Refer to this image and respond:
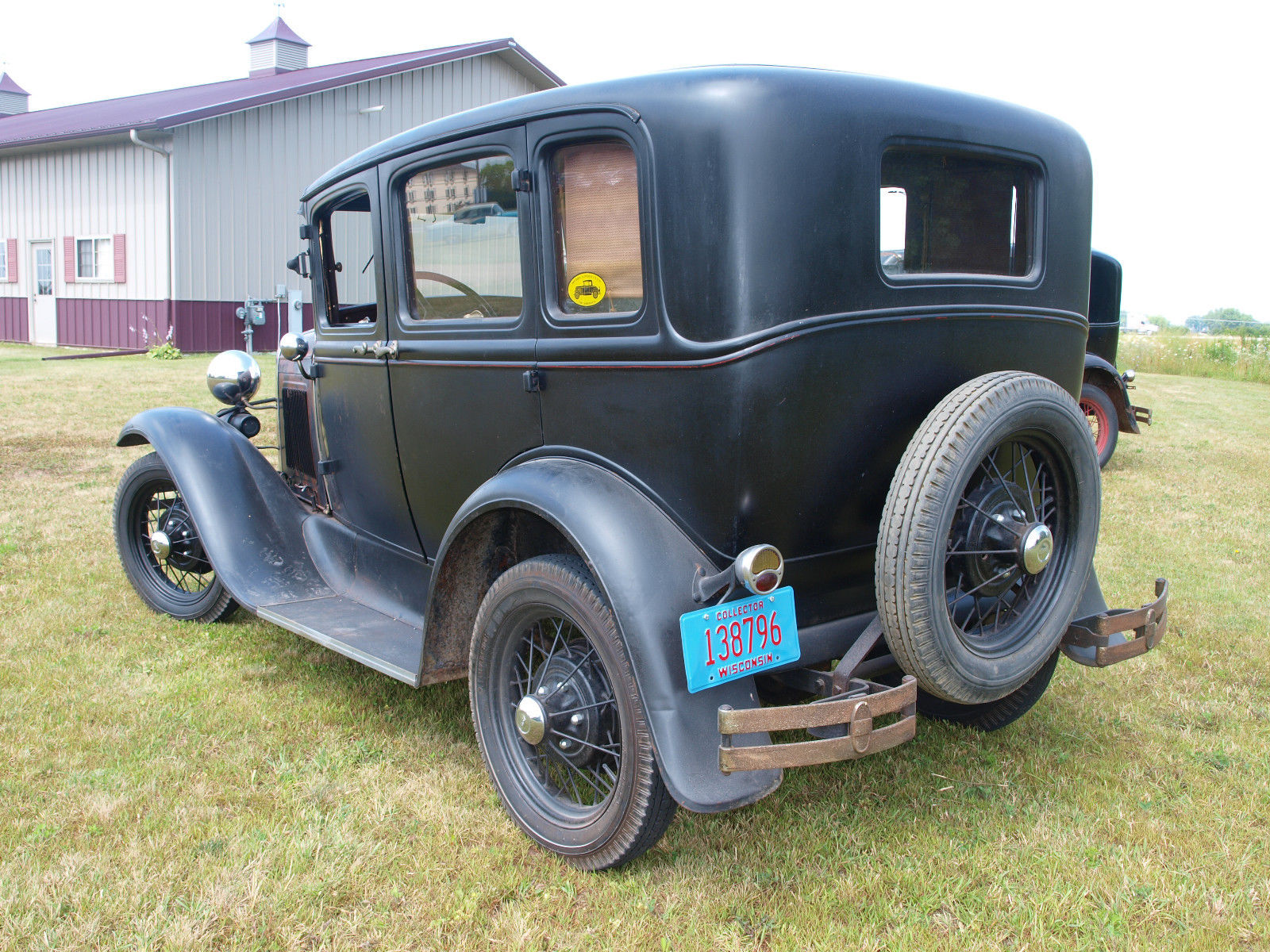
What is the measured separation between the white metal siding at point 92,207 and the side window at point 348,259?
14034mm

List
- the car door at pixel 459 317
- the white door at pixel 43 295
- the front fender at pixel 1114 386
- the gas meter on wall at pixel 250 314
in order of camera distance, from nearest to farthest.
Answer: the car door at pixel 459 317 → the front fender at pixel 1114 386 → the gas meter on wall at pixel 250 314 → the white door at pixel 43 295

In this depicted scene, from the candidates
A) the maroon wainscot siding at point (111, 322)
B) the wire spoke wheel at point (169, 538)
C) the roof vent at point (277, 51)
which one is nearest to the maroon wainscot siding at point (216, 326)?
Result: the maroon wainscot siding at point (111, 322)

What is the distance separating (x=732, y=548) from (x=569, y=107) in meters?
1.24

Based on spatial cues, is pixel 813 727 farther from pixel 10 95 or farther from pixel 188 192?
pixel 10 95

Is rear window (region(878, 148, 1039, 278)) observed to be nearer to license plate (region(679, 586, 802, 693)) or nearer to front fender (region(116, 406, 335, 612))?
license plate (region(679, 586, 802, 693))

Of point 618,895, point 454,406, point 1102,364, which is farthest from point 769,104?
point 1102,364

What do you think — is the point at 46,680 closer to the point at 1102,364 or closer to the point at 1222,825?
the point at 1222,825

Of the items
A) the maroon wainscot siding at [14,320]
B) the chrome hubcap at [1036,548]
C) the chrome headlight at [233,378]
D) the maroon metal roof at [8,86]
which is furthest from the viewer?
the maroon metal roof at [8,86]

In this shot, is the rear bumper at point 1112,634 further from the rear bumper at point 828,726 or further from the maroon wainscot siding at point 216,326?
the maroon wainscot siding at point 216,326

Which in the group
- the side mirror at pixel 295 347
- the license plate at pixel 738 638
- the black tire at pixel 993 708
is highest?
the side mirror at pixel 295 347

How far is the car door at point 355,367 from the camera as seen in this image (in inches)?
139

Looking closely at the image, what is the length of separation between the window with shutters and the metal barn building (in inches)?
1.2

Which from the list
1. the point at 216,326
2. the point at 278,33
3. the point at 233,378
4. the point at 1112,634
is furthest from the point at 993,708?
the point at 278,33

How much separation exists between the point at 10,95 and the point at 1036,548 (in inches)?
1338
